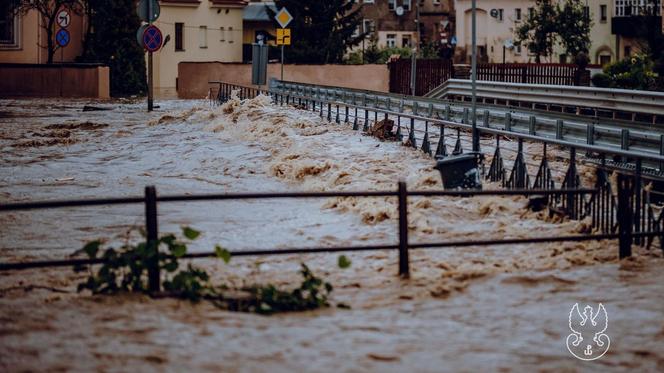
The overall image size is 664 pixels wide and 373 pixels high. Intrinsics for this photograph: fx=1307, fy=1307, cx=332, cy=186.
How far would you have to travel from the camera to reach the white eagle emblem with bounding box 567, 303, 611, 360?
350 inches

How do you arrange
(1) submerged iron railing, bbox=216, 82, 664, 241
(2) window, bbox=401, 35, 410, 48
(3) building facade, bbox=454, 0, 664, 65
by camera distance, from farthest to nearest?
(2) window, bbox=401, 35, 410, 48 → (3) building facade, bbox=454, 0, 664, 65 → (1) submerged iron railing, bbox=216, 82, 664, 241

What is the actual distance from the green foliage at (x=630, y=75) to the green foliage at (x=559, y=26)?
2054 centimetres

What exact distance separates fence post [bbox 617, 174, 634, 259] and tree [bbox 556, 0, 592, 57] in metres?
52.6

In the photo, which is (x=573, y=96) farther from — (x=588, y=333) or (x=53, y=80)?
(x=53, y=80)

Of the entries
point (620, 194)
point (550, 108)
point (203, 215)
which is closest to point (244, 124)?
point (550, 108)

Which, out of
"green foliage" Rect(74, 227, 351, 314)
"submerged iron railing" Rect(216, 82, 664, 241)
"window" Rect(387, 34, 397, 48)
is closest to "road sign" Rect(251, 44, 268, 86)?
"submerged iron railing" Rect(216, 82, 664, 241)

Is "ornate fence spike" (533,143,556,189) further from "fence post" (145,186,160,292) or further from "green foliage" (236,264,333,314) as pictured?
"fence post" (145,186,160,292)

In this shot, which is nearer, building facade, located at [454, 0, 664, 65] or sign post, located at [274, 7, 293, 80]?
sign post, located at [274, 7, 293, 80]

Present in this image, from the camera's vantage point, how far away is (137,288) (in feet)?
34.3

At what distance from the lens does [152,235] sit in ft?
34.3

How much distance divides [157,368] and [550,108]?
26.2 m

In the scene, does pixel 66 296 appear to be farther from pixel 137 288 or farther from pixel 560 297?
pixel 560 297

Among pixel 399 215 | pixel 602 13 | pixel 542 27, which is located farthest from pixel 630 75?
pixel 602 13

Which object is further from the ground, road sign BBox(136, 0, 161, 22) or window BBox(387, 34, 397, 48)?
window BBox(387, 34, 397, 48)
